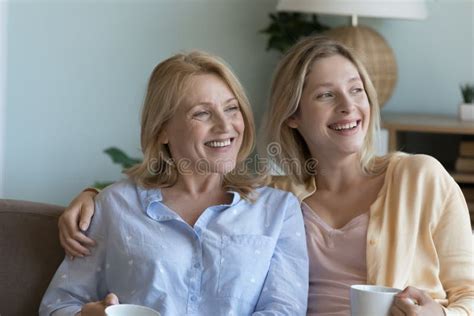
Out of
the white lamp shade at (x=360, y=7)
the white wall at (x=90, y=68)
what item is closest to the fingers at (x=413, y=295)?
the white lamp shade at (x=360, y=7)

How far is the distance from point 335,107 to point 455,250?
0.38 meters

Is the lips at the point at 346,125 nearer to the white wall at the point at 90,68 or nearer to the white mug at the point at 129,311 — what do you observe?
the white mug at the point at 129,311

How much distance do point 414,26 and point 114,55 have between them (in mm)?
1248

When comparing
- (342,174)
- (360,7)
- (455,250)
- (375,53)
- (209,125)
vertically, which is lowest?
(455,250)

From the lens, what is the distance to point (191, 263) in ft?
5.39

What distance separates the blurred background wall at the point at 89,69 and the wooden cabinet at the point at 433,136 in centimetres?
16

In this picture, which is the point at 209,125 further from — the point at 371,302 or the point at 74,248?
the point at 371,302

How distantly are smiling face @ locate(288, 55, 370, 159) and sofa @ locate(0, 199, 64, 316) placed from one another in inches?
22.3

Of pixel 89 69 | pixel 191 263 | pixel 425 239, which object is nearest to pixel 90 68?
pixel 89 69

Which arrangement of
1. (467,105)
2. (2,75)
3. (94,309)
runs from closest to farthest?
1. (94,309)
2. (467,105)
3. (2,75)

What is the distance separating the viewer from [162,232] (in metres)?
1.67

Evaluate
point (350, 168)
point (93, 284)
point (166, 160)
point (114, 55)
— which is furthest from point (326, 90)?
point (114, 55)

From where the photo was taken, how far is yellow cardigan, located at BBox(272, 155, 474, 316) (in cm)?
165

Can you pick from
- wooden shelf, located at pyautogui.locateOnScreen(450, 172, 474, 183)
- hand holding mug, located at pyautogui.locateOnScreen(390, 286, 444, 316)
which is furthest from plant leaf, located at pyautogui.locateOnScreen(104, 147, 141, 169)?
hand holding mug, located at pyautogui.locateOnScreen(390, 286, 444, 316)
